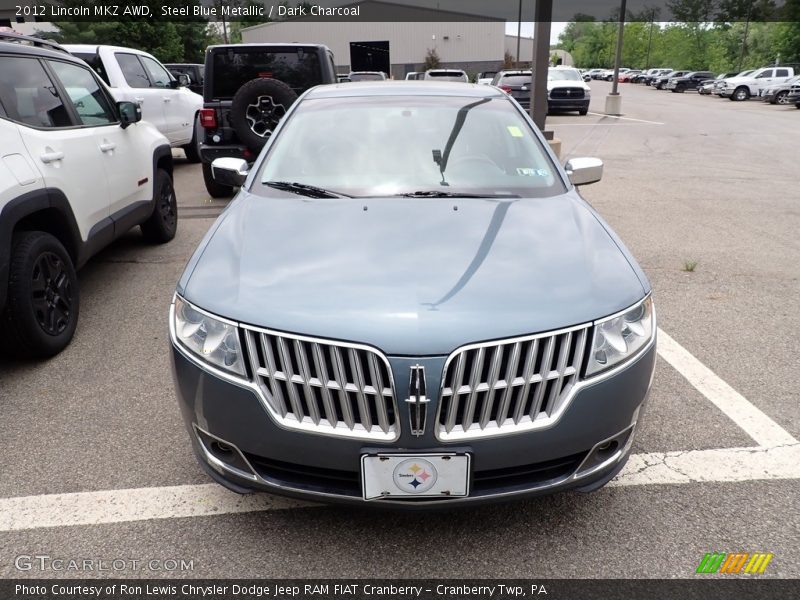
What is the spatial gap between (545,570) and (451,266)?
1125mm

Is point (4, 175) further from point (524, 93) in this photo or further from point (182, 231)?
point (524, 93)

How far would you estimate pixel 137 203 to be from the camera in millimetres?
5363

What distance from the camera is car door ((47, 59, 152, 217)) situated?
4.61 metres

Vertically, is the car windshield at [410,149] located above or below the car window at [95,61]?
below

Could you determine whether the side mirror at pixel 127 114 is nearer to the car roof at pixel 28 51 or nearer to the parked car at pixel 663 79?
the car roof at pixel 28 51

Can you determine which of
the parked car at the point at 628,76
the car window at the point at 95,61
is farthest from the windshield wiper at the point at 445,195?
the parked car at the point at 628,76

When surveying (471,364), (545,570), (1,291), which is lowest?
(545,570)

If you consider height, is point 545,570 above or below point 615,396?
below

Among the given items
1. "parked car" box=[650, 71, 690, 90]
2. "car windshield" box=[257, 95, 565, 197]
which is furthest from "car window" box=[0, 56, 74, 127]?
"parked car" box=[650, 71, 690, 90]

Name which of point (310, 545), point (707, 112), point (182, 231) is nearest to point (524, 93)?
point (707, 112)

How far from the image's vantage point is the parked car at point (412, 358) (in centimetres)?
196

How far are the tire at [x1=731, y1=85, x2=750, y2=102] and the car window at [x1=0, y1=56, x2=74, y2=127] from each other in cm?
3618

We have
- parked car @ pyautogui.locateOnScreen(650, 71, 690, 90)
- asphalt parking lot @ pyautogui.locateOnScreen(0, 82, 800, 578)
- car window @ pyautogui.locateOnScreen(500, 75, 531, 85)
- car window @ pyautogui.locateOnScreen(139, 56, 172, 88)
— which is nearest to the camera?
asphalt parking lot @ pyautogui.locateOnScreen(0, 82, 800, 578)

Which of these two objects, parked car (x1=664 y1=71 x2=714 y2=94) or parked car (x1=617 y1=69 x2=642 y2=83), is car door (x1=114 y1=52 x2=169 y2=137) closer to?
parked car (x1=664 y1=71 x2=714 y2=94)
